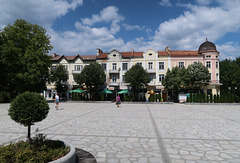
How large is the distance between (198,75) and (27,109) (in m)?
34.7

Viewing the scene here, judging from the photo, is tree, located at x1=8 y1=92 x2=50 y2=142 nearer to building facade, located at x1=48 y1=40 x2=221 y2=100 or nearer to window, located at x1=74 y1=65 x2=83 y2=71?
building facade, located at x1=48 y1=40 x2=221 y2=100

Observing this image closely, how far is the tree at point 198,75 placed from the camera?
33.2 meters

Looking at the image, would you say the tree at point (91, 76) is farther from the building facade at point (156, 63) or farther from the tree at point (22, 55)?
the tree at point (22, 55)

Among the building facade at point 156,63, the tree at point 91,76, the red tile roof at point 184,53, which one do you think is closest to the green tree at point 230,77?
the building facade at point 156,63

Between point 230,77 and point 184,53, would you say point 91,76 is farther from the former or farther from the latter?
point 230,77

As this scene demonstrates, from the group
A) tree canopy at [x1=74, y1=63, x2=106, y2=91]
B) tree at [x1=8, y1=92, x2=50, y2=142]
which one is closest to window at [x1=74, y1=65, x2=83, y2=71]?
tree canopy at [x1=74, y1=63, x2=106, y2=91]

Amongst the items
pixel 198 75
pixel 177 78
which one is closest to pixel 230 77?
pixel 198 75

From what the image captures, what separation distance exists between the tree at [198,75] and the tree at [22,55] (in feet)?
92.9

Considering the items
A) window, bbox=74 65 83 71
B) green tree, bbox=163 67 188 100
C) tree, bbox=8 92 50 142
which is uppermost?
window, bbox=74 65 83 71

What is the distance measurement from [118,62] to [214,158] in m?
35.7

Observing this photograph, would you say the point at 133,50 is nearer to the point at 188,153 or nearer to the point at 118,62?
the point at 118,62

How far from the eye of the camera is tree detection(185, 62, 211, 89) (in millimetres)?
33219

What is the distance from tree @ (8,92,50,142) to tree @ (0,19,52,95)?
81.2ft

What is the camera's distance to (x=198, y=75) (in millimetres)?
33125
